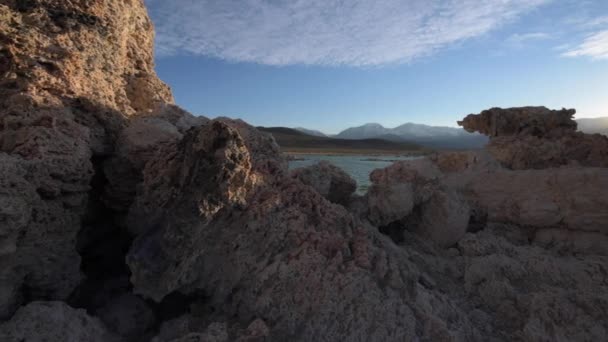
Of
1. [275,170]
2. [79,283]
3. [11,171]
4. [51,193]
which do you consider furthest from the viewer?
[275,170]

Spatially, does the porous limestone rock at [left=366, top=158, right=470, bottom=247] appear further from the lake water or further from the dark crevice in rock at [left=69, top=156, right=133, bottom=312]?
the dark crevice in rock at [left=69, top=156, right=133, bottom=312]

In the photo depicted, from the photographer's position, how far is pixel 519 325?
280 centimetres

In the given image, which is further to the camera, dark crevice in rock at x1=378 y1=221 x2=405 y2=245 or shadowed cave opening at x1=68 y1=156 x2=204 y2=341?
dark crevice in rock at x1=378 y1=221 x2=405 y2=245

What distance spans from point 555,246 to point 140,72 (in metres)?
5.46

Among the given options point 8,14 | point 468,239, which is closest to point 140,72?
point 8,14

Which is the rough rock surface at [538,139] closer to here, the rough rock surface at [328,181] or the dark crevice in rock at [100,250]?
the rough rock surface at [328,181]

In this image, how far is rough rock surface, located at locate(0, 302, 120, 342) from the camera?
2.22m

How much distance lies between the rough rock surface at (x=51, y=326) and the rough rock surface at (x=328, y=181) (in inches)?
84.0

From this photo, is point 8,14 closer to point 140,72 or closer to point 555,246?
point 140,72

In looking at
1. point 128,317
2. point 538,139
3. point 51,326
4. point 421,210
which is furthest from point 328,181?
point 538,139

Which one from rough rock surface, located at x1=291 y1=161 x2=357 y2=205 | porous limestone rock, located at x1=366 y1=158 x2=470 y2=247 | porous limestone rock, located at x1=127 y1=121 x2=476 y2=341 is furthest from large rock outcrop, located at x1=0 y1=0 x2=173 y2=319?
porous limestone rock, located at x1=366 y1=158 x2=470 y2=247

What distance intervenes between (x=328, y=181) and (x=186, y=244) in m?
1.80

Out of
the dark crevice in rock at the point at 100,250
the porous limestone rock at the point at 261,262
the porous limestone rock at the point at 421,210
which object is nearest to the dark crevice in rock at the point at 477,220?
the porous limestone rock at the point at 421,210

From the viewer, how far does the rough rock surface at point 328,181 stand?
12.8 ft
